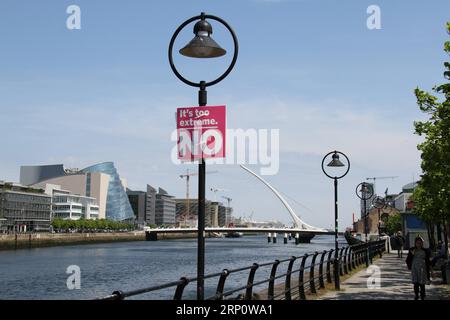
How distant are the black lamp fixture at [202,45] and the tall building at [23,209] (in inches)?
6334

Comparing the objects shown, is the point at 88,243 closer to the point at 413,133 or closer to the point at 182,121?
the point at 413,133

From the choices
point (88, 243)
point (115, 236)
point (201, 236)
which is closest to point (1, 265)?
point (201, 236)

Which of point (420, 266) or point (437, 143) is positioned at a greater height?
point (437, 143)

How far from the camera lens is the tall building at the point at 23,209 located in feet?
546

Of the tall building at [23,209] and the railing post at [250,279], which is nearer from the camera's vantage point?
the railing post at [250,279]

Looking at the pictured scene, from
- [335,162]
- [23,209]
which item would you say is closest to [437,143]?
[335,162]

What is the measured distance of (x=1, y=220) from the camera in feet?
521

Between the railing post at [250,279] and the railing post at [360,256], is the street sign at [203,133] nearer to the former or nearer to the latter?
the railing post at [250,279]

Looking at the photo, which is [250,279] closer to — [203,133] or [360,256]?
[203,133]

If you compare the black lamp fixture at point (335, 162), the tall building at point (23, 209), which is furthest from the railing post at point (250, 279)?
the tall building at point (23, 209)

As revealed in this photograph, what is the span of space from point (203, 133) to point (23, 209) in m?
180

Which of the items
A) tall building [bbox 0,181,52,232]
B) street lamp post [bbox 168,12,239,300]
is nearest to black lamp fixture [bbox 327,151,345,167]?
street lamp post [bbox 168,12,239,300]

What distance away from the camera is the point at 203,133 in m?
8.71

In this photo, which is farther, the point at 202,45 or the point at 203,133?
the point at 202,45
